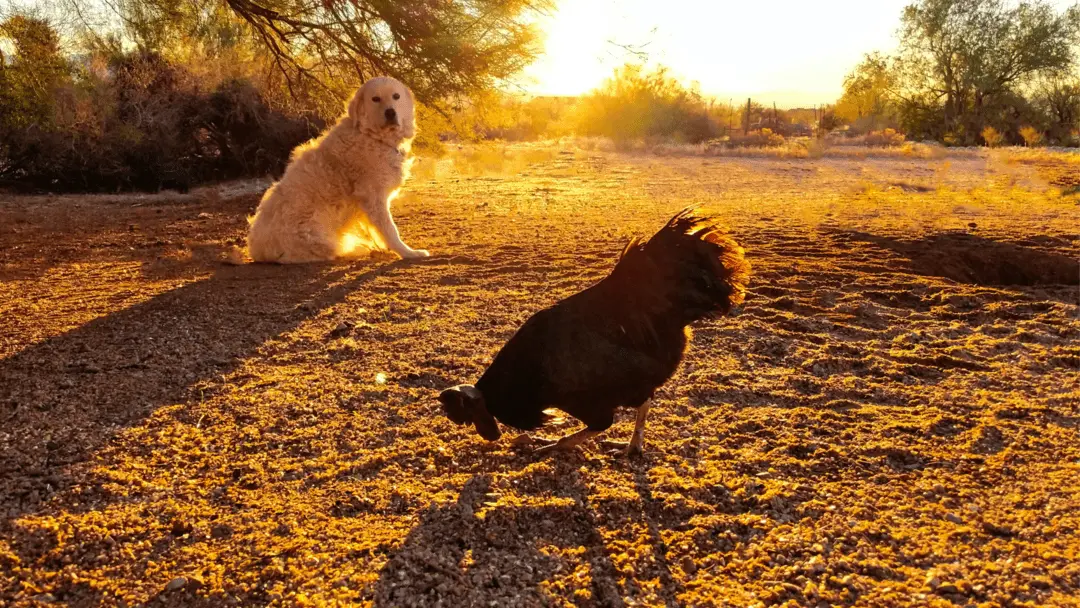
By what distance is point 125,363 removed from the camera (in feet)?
14.2

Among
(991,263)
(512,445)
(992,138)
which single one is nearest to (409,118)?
(512,445)

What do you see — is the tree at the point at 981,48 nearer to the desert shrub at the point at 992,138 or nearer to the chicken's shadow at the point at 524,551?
the desert shrub at the point at 992,138

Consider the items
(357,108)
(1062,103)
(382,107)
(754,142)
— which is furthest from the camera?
(1062,103)

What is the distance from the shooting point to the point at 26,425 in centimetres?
344

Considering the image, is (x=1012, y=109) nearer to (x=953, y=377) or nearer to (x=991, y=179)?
(x=991, y=179)

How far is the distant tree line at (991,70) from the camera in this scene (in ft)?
95.3

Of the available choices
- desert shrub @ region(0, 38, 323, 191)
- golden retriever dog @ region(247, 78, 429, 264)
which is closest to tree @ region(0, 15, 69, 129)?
golden retriever dog @ region(247, 78, 429, 264)

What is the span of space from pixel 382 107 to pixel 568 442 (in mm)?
4988

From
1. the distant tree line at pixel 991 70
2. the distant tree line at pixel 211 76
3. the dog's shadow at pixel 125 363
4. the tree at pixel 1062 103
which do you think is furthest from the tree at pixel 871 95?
the dog's shadow at pixel 125 363

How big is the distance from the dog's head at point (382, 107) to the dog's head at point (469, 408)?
15.6ft

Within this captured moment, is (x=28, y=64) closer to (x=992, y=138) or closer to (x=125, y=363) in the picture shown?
(x=125, y=363)

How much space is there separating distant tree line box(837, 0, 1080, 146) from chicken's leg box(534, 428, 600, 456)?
31859 millimetres

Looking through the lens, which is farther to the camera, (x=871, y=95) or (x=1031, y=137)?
(x=871, y=95)

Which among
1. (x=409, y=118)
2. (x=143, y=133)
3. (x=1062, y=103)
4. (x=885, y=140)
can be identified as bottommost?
(x=409, y=118)
